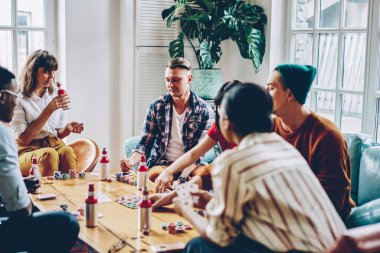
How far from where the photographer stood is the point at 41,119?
3770mm

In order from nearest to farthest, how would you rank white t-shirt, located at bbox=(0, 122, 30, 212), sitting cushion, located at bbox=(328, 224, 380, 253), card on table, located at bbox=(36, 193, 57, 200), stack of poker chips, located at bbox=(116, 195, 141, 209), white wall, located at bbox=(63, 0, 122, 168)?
sitting cushion, located at bbox=(328, 224, 380, 253), white t-shirt, located at bbox=(0, 122, 30, 212), stack of poker chips, located at bbox=(116, 195, 141, 209), card on table, located at bbox=(36, 193, 57, 200), white wall, located at bbox=(63, 0, 122, 168)

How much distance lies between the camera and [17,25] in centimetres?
457

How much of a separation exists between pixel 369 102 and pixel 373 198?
1.09 m

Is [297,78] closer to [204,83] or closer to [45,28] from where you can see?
[204,83]

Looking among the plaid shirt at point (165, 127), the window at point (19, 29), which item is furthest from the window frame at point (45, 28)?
the plaid shirt at point (165, 127)

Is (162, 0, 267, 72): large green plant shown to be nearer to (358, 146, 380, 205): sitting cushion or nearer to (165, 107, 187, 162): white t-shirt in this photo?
(165, 107, 187, 162): white t-shirt

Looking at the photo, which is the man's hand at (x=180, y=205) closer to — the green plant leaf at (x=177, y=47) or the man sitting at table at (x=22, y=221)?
the man sitting at table at (x=22, y=221)

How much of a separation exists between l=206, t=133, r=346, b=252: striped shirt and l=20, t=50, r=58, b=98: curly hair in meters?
2.43

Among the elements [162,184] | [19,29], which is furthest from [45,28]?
[162,184]

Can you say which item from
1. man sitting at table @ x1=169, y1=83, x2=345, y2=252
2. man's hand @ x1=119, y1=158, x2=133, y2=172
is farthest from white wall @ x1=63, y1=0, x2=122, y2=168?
man sitting at table @ x1=169, y1=83, x2=345, y2=252

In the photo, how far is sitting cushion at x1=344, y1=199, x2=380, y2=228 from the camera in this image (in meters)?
2.58

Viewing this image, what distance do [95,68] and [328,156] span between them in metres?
2.86

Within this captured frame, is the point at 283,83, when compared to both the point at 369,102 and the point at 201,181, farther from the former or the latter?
the point at 369,102

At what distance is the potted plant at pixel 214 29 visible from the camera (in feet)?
14.3
